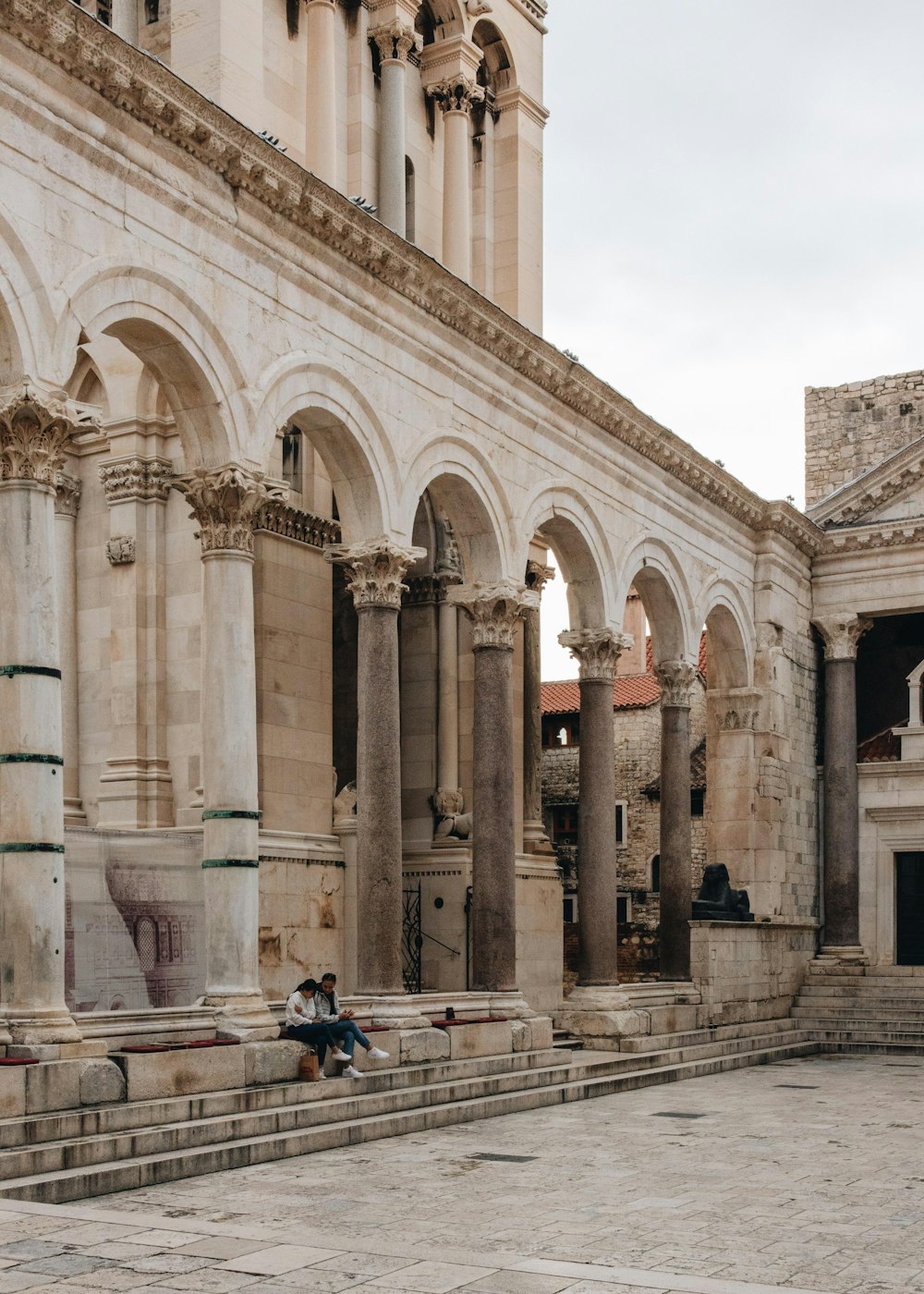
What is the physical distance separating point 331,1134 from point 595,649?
1038cm

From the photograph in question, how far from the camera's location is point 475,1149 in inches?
530

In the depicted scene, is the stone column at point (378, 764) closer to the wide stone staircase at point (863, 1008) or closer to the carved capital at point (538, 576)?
the carved capital at point (538, 576)

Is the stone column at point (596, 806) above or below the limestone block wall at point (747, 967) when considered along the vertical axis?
above

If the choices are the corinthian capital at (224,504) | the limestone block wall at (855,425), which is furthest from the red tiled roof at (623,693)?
the corinthian capital at (224,504)

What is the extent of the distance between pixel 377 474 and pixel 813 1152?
8.19 metres

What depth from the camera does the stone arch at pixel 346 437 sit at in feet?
54.6

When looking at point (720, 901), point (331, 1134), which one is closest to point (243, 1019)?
point (331, 1134)

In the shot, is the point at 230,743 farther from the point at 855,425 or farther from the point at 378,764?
the point at 855,425

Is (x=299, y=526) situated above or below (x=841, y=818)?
above

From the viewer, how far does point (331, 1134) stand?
1337cm

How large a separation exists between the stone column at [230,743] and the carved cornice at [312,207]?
284 centimetres

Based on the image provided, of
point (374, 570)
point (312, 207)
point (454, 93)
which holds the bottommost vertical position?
point (374, 570)

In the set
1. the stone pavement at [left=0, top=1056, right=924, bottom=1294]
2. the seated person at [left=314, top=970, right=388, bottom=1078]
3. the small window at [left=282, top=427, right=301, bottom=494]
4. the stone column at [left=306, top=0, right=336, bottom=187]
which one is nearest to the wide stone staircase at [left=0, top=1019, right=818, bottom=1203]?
the stone pavement at [left=0, top=1056, right=924, bottom=1294]

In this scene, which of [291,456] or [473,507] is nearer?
[473,507]
